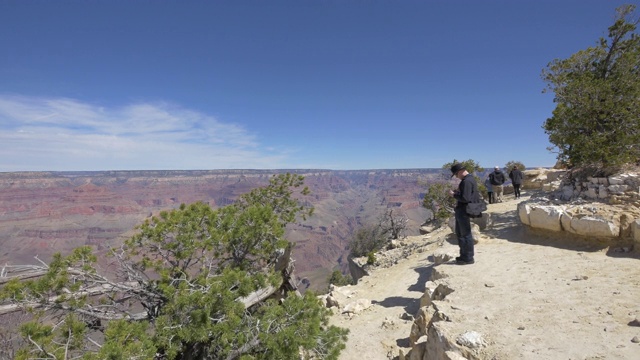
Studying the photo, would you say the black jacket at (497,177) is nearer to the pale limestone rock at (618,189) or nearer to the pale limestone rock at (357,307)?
the pale limestone rock at (618,189)

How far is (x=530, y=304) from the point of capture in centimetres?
557

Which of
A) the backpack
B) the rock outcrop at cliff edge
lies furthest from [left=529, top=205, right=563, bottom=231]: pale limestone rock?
the backpack

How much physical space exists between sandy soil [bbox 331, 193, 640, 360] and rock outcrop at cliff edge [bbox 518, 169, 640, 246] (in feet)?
1.20

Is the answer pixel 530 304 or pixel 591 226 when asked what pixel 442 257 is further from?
pixel 530 304

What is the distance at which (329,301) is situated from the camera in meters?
11.5

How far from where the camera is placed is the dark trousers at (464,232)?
25.5 feet

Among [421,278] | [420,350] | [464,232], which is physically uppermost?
[464,232]

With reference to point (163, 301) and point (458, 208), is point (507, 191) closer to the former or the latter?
point (458, 208)

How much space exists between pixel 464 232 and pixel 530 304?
256 cm

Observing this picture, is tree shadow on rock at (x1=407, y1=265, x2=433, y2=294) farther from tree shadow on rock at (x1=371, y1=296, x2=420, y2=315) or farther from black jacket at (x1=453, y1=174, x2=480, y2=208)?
black jacket at (x1=453, y1=174, x2=480, y2=208)

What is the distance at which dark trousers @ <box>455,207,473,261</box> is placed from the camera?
7.79 meters

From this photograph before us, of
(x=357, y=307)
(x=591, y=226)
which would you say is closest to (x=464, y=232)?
(x=591, y=226)

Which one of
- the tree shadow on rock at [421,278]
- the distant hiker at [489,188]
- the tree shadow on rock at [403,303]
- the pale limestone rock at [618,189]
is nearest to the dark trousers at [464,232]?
the tree shadow on rock at [421,278]

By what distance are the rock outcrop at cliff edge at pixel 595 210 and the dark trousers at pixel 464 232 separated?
306cm
